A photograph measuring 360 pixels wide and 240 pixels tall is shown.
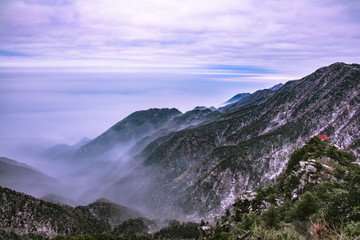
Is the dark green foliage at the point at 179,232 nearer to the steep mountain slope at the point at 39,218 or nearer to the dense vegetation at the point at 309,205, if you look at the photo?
the steep mountain slope at the point at 39,218

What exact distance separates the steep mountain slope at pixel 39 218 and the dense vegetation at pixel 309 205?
91.1 metres

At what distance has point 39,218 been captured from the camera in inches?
4505

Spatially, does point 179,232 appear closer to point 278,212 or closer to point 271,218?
point 278,212

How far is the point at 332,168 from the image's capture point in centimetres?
3600

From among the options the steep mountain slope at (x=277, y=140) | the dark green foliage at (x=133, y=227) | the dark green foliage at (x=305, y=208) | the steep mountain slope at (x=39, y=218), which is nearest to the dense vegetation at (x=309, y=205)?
the dark green foliage at (x=305, y=208)

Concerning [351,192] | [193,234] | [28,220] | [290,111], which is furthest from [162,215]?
[351,192]

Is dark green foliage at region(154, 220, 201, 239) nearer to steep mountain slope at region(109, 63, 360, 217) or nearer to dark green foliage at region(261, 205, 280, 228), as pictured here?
steep mountain slope at region(109, 63, 360, 217)

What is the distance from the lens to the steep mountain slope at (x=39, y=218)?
10581cm

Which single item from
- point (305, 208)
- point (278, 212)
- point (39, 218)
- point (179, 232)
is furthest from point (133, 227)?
point (305, 208)

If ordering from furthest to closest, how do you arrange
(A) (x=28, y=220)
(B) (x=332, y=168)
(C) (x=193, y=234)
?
1. (C) (x=193, y=234)
2. (A) (x=28, y=220)
3. (B) (x=332, y=168)

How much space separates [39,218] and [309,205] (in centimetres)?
12895

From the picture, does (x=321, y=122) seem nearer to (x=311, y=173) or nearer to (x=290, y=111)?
(x=290, y=111)

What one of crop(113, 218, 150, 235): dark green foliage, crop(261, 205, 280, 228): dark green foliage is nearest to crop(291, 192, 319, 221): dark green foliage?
crop(261, 205, 280, 228): dark green foliage

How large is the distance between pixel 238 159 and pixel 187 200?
5197cm
